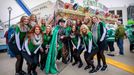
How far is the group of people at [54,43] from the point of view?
192 cm

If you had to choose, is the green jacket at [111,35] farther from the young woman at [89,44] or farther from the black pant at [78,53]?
the young woman at [89,44]

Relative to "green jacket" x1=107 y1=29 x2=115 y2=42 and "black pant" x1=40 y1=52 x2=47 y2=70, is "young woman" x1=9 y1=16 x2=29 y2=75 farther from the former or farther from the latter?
"green jacket" x1=107 y1=29 x2=115 y2=42

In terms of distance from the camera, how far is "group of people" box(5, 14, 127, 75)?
6.31ft

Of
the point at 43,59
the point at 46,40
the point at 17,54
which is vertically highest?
the point at 46,40

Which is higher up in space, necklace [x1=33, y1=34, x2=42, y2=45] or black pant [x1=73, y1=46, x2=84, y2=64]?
necklace [x1=33, y1=34, x2=42, y2=45]

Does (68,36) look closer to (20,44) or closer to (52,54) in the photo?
(52,54)

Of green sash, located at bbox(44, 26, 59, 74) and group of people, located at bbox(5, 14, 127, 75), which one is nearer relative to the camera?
group of people, located at bbox(5, 14, 127, 75)

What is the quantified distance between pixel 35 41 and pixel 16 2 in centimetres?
45

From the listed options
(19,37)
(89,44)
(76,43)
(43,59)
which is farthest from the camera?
(76,43)

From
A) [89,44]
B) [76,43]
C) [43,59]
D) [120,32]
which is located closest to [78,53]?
[76,43]

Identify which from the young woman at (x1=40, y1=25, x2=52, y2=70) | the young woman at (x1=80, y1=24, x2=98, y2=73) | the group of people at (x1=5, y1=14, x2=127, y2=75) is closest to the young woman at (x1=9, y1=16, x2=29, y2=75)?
the group of people at (x1=5, y1=14, x2=127, y2=75)

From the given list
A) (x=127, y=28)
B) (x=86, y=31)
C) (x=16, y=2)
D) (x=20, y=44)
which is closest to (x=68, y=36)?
(x=86, y=31)

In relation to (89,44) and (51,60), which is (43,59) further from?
(89,44)

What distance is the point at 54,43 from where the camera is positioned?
2.20 m
